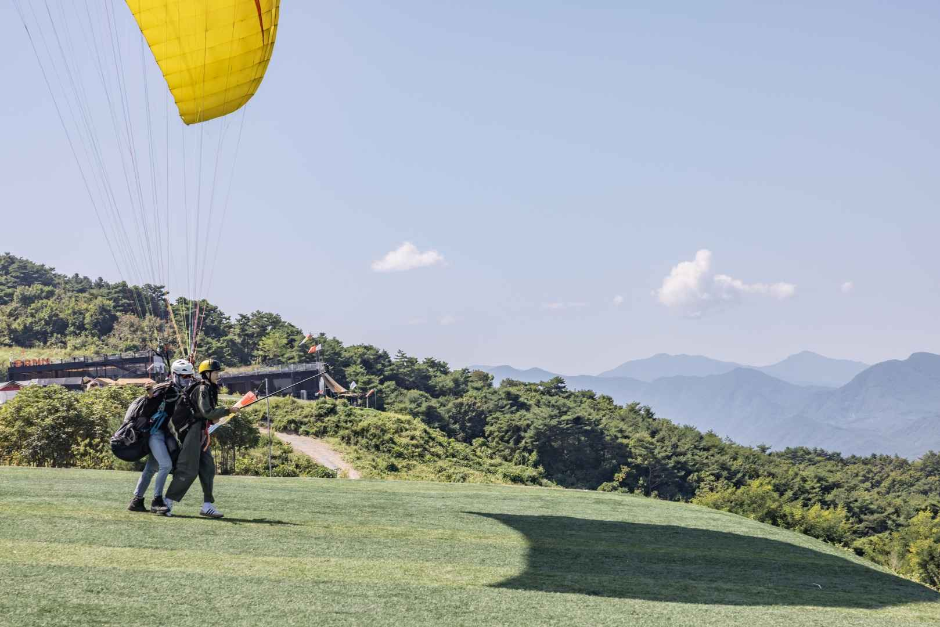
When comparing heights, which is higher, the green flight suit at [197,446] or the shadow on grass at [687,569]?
the green flight suit at [197,446]

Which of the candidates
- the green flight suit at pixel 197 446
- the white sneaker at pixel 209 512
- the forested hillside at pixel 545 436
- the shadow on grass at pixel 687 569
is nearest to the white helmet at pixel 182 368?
the green flight suit at pixel 197 446

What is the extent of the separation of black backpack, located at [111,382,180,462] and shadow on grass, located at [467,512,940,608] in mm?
4163

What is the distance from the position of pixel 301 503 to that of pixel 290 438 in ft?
92.3

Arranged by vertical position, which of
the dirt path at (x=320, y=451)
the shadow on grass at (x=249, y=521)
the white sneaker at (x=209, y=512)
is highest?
the white sneaker at (x=209, y=512)

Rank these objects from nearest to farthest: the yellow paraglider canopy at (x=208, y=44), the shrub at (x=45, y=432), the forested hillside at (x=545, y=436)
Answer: the yellow paraglider canopy at (x=208, y=44) < the shrub at (x=45, y=432) < the forested hillside at (x=545, y=436)

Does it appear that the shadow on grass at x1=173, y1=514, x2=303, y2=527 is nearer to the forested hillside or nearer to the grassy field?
the grassy field

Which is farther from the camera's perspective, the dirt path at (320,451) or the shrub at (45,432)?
the dirt path at (320,451)

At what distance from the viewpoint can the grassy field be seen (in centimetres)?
569

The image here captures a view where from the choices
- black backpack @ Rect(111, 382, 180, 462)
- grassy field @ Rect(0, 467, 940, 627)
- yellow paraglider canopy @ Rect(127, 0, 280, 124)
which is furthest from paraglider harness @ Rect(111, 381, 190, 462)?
yellow paraglider canopy @ Rect(127, 0, 280, 124)

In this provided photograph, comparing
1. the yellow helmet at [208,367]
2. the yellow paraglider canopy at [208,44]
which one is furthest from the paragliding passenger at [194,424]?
the yellow paraglider canopy at [208,44]

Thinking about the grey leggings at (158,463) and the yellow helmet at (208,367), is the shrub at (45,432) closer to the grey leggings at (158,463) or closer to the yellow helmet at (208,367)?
the grey leggings at (158,463)

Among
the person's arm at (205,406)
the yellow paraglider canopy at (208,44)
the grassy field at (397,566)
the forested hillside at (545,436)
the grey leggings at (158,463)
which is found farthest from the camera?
the forested hillside at (545,436)

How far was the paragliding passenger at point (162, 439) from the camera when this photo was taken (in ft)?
28.1

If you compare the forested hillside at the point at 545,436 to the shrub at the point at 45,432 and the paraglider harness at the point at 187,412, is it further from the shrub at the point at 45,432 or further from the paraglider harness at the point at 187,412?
the paraglider harness at the point at 187,412
